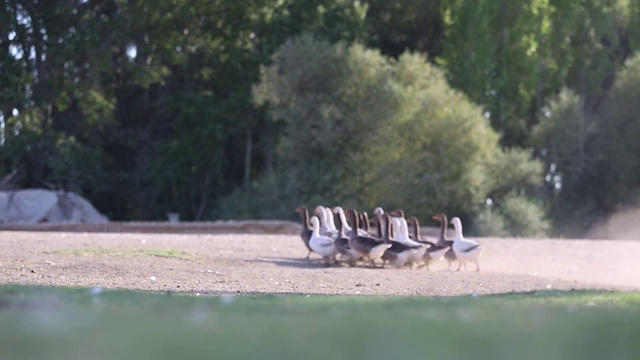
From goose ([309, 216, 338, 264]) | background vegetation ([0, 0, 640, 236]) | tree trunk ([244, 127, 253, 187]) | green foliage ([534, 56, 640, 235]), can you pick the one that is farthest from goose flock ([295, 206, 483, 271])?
tree trunk ([244, 127, 253, 187])

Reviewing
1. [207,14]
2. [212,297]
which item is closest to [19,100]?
[207,14]

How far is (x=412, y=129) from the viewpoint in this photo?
37.3 meters

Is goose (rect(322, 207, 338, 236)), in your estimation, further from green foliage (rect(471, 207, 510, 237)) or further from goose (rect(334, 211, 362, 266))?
green foliage (rect(471, 207, 510, 237))

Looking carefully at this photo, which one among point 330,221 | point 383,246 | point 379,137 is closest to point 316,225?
point 330,221

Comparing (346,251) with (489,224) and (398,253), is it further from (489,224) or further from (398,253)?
(489,224)

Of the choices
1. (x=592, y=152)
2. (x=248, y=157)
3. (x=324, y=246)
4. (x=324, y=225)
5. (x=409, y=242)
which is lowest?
(x=324, y=246)

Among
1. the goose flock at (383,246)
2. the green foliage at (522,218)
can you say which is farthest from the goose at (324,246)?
the green foliage at (522,218)

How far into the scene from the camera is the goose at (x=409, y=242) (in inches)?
810

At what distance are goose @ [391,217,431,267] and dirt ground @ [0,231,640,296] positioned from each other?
373 millimetres

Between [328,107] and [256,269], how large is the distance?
20.4 m

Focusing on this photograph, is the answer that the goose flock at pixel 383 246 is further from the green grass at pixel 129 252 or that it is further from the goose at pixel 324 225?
the green grass at pixel 129 252

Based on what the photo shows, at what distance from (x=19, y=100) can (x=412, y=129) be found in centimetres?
1502

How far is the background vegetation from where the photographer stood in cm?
3775

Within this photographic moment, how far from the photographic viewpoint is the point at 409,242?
20938mm
